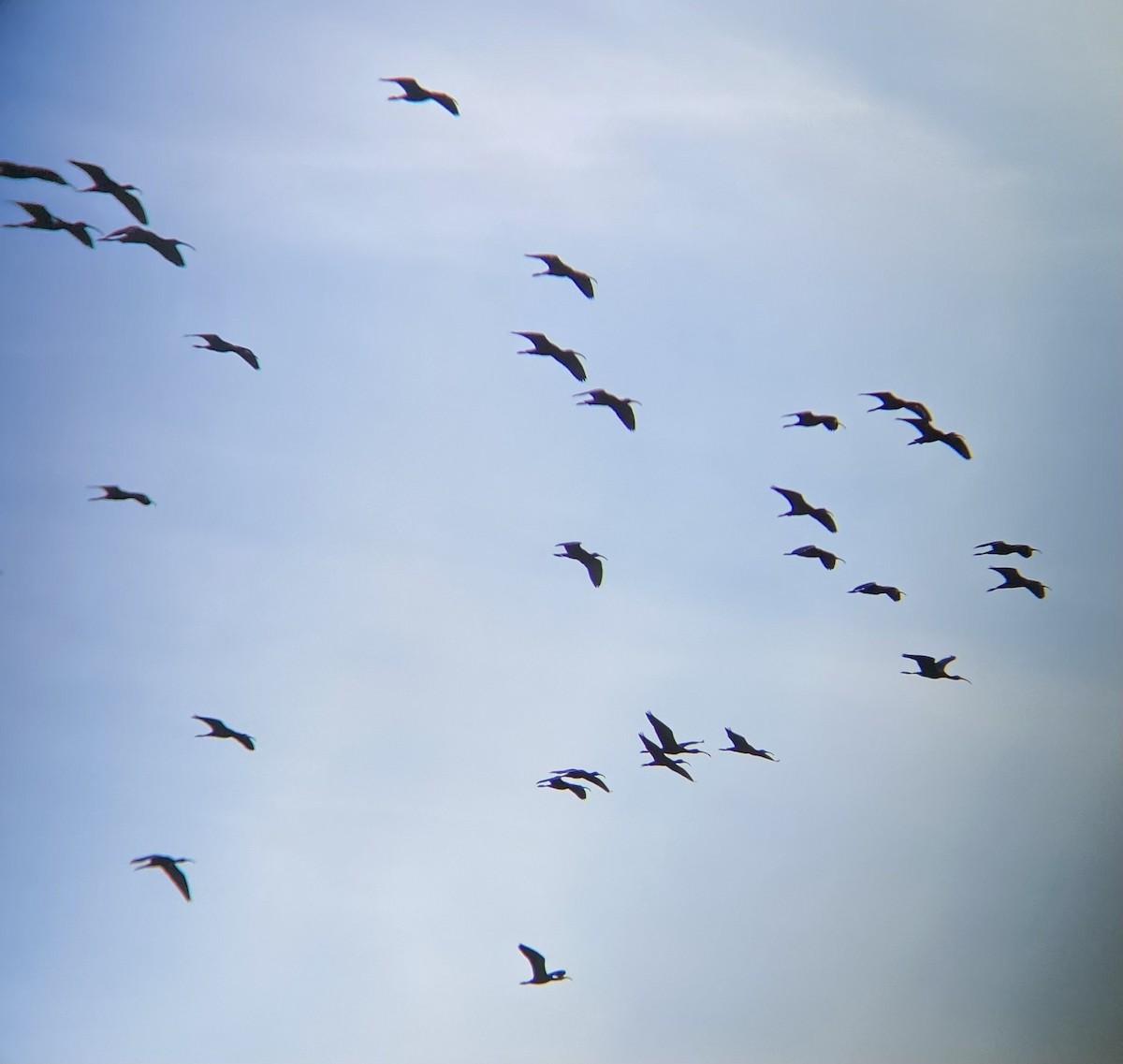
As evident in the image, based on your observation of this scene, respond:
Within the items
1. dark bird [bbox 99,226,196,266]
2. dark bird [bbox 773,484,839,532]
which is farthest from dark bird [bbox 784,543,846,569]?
dark bird [bbox 99,226,196,266]

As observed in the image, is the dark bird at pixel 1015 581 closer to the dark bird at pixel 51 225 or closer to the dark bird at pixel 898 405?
the dark bird at pixel 898 405

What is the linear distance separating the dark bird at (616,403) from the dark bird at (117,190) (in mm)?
8142

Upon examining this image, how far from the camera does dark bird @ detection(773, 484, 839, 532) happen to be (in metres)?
28.6

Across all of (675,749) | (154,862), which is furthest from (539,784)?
(154,862)

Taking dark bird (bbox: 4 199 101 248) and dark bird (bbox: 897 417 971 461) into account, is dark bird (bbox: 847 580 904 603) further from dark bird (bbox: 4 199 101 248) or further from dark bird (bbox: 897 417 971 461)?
dark bird (bbox: 4 199 101 248)

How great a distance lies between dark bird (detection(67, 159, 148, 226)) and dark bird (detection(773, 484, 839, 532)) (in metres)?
12.8

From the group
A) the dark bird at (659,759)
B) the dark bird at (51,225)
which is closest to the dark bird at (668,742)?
the dark bird at (659,759)

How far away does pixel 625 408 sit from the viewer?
2617 cm

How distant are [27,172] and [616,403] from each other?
10619 mm

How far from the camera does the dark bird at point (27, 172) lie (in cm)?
2439

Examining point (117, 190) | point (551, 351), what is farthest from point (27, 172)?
point (551, 351)

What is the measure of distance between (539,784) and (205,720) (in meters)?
6.59

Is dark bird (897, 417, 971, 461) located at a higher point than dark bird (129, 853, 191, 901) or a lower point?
higher

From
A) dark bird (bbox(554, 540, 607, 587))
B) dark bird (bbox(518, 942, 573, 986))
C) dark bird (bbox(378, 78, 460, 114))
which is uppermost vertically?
dark bird (bbox(378, 78, 460, 114))
